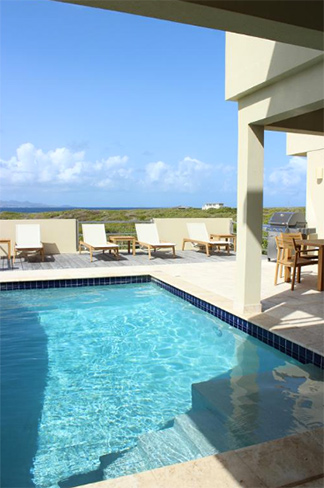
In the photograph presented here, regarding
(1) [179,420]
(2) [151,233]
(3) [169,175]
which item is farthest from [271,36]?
(3) [169,175]

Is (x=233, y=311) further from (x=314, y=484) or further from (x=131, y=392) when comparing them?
(x=314, y=484)

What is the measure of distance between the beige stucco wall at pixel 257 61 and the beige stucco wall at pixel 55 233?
6.90 m

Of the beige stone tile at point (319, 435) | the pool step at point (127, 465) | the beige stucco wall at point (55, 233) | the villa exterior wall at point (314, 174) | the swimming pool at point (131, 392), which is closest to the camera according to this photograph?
the beige stone tile at point (319, 435)

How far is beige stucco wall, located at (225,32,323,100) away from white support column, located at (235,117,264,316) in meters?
0.41

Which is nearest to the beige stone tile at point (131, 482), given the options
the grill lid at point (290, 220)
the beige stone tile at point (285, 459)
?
the beige stone tile at point (285, 459)

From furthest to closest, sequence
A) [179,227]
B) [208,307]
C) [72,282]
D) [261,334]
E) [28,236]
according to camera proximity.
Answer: [179,227] < [28,236] < [72,282] < [208,307] < [261,334]

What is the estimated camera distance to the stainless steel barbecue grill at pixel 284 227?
10.1m

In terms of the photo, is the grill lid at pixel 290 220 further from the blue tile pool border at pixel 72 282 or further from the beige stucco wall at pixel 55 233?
the beige stucco wall at pixel 55 233

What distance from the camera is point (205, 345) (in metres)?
5.20

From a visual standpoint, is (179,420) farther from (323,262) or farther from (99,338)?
(323,262)

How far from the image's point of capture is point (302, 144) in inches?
428

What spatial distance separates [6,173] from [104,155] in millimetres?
14161

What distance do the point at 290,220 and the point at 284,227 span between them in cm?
24

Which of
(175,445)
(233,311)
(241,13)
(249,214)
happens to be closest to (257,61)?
(249,214)
